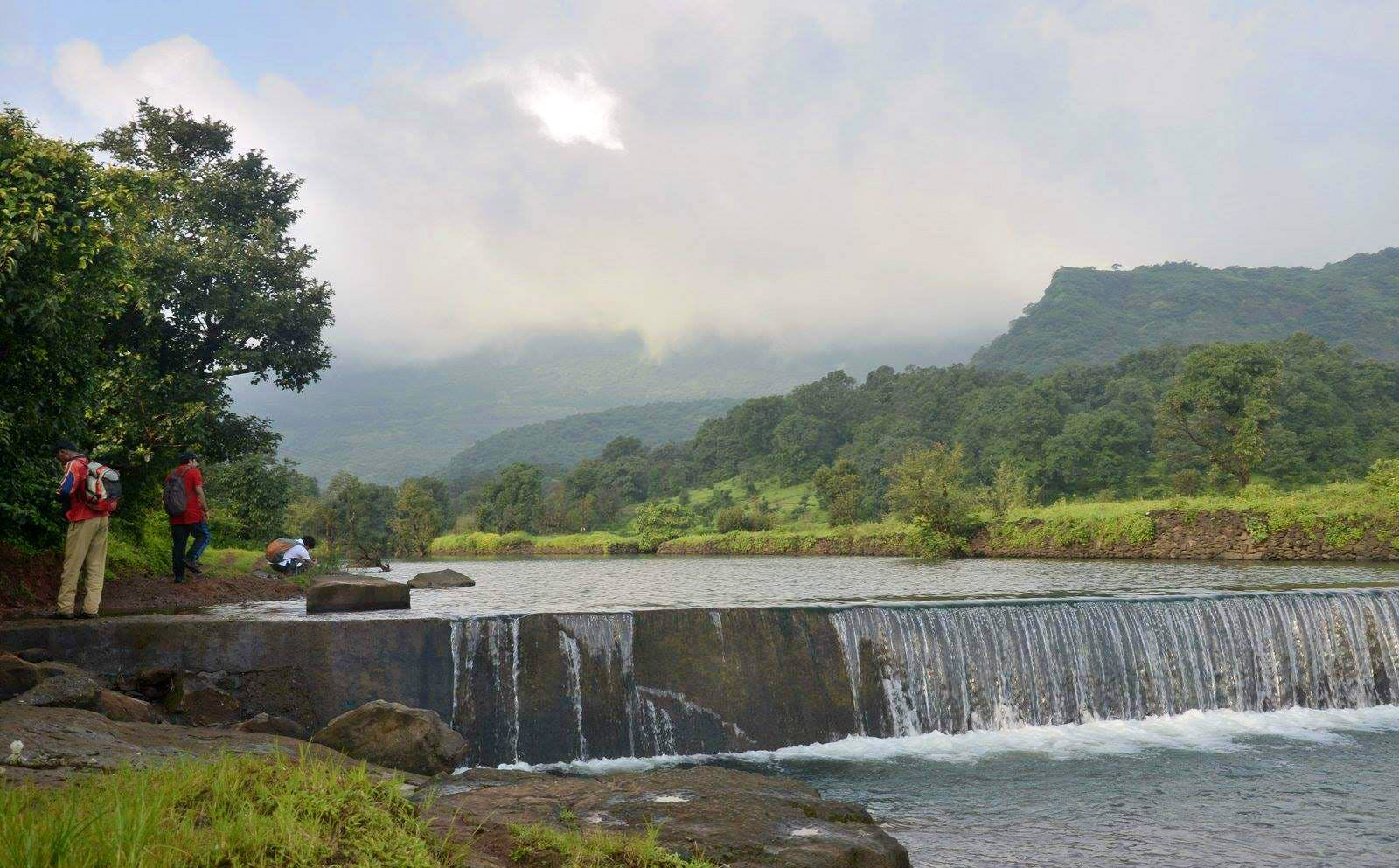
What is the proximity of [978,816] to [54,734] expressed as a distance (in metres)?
7.97

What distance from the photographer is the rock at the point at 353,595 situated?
1407 cm

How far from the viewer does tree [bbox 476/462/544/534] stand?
8762cm

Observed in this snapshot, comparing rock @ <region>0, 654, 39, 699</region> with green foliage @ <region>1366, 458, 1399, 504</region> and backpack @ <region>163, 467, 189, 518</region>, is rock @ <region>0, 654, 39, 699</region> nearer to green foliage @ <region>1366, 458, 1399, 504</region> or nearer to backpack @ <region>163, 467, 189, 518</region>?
backpack @ <region>163, 467, 189, 518</region>

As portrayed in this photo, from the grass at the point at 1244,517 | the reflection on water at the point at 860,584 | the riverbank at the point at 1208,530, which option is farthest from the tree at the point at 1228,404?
the reflection on water at the point at 860,584

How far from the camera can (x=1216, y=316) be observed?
587 feet

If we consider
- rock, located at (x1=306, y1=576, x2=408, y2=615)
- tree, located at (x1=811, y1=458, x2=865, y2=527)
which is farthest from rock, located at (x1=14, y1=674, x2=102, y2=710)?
tree, located at (x1=811, y1=458, x2=865, y2=527)

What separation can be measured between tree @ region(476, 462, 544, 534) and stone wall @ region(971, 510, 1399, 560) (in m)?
55.9

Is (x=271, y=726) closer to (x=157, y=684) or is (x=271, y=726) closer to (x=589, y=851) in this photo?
(x=157, y=684)

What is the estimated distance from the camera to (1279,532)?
31000mm

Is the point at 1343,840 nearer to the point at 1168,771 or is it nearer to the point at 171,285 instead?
the point at 1168,771

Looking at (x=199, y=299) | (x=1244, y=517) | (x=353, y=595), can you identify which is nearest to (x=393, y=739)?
(x=353, y=595)

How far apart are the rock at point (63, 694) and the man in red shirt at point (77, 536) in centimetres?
349

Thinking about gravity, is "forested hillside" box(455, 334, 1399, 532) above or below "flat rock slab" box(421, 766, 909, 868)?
above

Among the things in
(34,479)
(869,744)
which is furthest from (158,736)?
(869,744)
